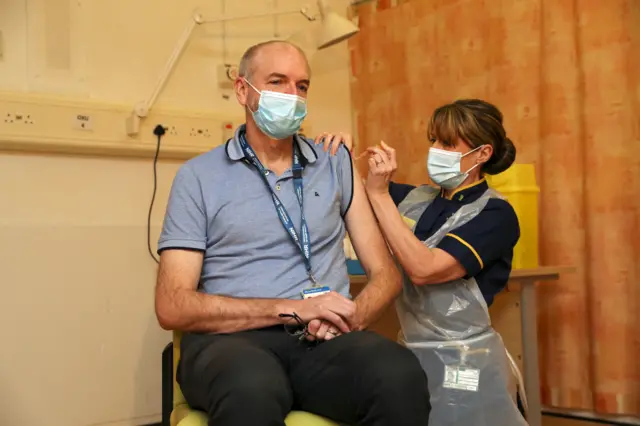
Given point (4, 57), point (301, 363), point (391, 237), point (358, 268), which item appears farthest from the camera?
point (4, 57)

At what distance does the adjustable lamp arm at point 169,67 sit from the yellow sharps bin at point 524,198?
3.91 feet

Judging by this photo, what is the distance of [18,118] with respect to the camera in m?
2.12

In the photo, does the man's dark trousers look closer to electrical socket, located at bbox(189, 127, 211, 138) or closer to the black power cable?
the black power cable

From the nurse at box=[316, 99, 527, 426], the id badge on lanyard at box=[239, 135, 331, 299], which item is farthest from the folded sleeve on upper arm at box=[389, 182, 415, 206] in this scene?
the id badge on lanyard at box=[239, 135, 331, 299]

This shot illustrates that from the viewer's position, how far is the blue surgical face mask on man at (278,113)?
166 centimetres

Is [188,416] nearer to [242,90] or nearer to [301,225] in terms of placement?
[301,225]

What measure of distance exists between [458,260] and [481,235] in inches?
3.7

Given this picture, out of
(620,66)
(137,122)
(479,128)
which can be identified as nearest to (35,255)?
(137,122)

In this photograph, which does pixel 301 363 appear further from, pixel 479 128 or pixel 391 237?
pixel 479 128

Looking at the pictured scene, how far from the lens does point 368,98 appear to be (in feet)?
10.4

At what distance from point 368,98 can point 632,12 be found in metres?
1.26

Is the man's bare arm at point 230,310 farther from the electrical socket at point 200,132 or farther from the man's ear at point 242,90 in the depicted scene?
the electrical socket at point 200,132

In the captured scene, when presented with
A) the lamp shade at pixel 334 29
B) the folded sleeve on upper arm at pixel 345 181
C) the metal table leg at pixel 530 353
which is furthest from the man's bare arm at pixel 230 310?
the lamp shade at pixel 334 29

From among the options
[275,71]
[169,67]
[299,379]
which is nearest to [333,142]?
[275,71]
